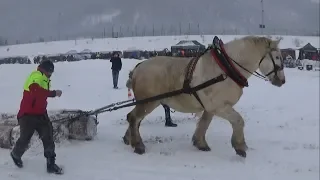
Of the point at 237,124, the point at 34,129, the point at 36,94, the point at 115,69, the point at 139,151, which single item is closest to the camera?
the point at 36,94

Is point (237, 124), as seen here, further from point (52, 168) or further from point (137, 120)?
point (52, 168)

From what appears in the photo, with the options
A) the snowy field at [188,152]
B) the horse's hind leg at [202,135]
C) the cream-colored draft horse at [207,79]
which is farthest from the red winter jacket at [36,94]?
the horse's hind leg at [202,135]

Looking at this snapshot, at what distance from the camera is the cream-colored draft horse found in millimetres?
7676

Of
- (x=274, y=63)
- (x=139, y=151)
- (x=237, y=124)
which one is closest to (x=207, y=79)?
(x=237, y=124)

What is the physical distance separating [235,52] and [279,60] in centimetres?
75

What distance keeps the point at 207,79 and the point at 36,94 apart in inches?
114

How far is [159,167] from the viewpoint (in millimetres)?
7059

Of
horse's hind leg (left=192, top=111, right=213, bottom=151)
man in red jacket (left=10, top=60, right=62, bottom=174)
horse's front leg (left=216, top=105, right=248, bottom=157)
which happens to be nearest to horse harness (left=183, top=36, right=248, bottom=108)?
horse's front leg (left=216, top=105, right=248, bottom=157)

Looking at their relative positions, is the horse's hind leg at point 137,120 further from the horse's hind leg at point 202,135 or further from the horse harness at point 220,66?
the horse's hind leg at point 202,135

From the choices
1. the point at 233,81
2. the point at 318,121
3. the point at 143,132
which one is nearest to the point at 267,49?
the point at 233,81

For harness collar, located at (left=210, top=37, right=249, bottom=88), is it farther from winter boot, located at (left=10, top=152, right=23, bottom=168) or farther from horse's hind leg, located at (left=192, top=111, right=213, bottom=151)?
winter boot, located at (left=10, top=152, right=23, bottom=168)

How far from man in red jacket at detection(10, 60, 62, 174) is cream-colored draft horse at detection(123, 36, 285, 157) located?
189cm

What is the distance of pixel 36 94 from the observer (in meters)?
6.50

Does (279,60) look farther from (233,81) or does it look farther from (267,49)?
(233,81)
